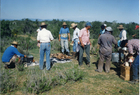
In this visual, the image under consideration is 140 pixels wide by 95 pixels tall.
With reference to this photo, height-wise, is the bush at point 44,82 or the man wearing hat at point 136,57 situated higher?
the man wearing hat at point 136,57

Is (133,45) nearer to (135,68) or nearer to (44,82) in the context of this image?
(135,68)

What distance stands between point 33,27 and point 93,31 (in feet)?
38.1

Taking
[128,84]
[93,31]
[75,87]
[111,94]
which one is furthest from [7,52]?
[93,31]

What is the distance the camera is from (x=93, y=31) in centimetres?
2052

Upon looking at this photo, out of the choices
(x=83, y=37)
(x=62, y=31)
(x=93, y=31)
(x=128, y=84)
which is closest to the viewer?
(x=128, y=84)

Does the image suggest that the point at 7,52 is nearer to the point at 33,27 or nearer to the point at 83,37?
the point at 83,37

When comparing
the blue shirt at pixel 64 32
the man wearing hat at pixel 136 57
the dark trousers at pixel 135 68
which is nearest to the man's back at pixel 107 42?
the man wearing hat at pixel 136 57

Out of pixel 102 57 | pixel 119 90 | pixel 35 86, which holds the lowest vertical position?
pixel 119 90

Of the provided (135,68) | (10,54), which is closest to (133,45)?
(135,68)

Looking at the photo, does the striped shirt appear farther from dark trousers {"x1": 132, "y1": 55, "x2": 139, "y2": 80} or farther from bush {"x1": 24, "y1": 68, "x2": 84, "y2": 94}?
bush {"x1": 24, "y1": 68, "x2": 84, "y2": 94}

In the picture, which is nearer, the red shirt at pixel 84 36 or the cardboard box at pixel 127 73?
the cardboard box at pixel 127 73

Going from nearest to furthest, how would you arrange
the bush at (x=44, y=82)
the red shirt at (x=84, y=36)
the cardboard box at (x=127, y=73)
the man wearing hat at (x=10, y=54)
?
the bush at (x=44, y=82) < the cardboard box at (x=127, y=73) < the man wearing hat at (x=10, y=54) < the red shirt at (x=84, y=36)

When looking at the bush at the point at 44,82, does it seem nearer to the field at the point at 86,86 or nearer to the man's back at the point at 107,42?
the field at the point at 86,86

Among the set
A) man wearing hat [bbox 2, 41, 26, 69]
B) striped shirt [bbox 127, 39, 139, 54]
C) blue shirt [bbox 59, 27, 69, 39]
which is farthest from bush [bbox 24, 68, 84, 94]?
blue shirt [bbox 59, 27, 69, 39]
